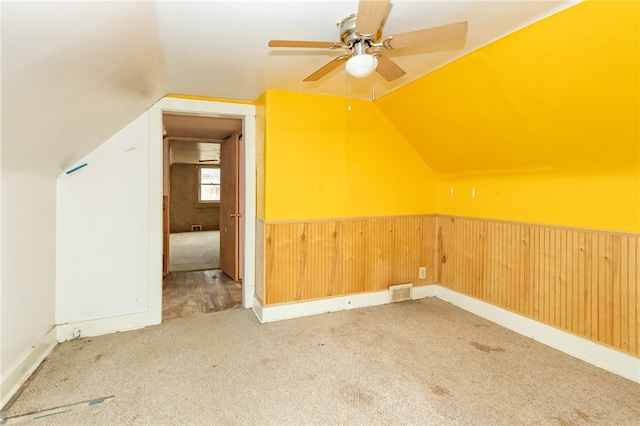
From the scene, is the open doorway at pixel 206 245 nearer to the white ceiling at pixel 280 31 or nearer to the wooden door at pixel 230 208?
the wooden door at pixel 230 208

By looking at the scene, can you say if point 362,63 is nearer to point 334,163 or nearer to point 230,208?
point 334,163

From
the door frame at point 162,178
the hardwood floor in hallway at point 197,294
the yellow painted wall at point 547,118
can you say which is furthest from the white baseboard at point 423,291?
the hardwood floor in hallway at point 197,294

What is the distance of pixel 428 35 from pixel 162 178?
8.61ft

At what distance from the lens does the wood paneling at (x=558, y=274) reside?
7.13ft

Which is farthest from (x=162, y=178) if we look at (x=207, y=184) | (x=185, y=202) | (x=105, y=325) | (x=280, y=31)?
(x=207, y=184)

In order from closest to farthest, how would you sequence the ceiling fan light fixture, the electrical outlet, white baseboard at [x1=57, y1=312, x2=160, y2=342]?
1. the ceiling fan light fixture
2. white baseboard at [x1=57, y1=312, x2=160, y2=342]
3. the electrical outlet

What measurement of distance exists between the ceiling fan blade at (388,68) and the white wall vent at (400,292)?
2.25 metres

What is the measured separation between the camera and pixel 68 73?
1.54 m

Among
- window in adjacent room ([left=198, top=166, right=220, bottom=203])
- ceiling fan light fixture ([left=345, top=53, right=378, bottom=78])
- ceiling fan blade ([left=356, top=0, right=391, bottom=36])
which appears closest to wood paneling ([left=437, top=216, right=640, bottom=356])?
ceiling fan light fixture ([left=345, top=53, right=378, bottom=78])

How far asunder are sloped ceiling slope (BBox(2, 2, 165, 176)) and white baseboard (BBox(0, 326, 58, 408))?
122 centimetres

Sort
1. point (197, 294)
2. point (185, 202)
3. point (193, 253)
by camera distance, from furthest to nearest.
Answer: point (185, 202)
point (193, 253)
point (197, 294)

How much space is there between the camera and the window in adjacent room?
9.82 m

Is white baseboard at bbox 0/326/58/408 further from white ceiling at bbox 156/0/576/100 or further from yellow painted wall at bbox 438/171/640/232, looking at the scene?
yellow painted wall at bbox 438/171/640/232

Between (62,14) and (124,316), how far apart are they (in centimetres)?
244
